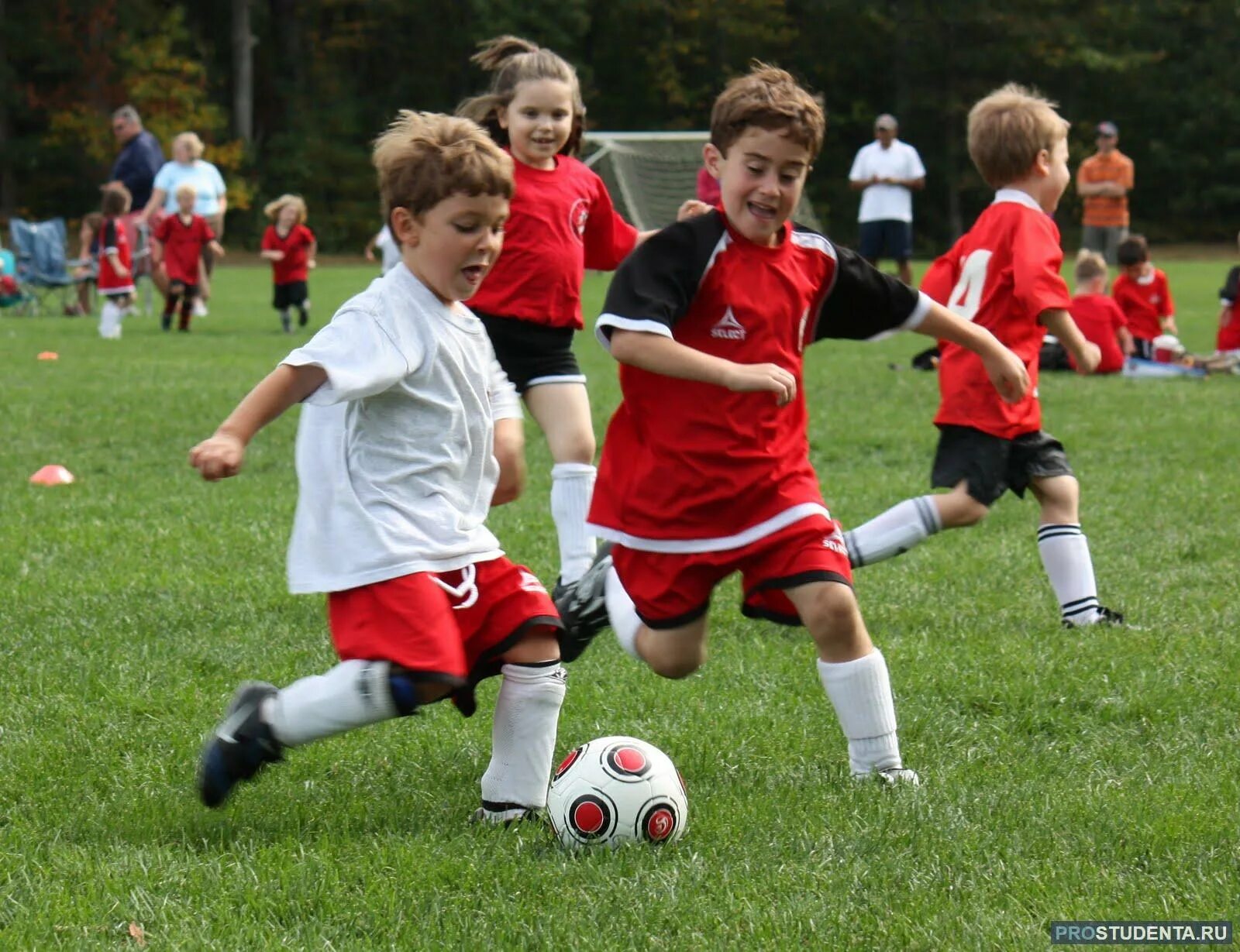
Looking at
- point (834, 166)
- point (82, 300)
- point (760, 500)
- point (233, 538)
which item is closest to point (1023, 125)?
point (760, 500)

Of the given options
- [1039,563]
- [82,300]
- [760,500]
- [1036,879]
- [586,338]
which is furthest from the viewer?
[82,300]

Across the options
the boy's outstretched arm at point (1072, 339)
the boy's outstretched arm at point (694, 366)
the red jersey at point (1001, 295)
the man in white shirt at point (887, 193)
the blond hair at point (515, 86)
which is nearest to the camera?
the boy's outstretched arm at point (694, 366)

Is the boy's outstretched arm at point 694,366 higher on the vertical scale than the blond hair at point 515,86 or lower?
lower

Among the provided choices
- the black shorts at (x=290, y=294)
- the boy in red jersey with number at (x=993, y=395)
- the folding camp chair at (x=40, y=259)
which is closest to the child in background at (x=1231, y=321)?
the boy in red jersey with number at (x=993, y=395)

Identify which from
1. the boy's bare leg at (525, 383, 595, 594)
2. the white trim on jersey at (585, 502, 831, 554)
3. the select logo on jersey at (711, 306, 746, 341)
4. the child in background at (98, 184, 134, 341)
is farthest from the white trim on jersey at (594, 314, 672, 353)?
the child in background at (98, 184, 134, 341)

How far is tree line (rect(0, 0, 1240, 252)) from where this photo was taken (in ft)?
123

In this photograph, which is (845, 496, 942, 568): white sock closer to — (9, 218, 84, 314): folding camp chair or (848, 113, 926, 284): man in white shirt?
(848, 113, 926, 284): man in white shirt

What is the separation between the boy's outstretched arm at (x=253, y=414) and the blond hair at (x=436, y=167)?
0.39m

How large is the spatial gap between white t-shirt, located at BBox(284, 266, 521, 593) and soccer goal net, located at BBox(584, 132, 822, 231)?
81.7 feet

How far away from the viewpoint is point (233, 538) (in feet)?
20.9

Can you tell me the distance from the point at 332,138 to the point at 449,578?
38775 mm

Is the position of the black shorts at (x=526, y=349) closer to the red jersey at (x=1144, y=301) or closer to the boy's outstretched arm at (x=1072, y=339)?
the boy's outstretched arm at (x=1072, y=339)

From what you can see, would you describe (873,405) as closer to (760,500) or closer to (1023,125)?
(1023,125)

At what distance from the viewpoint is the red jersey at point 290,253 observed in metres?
16.5
